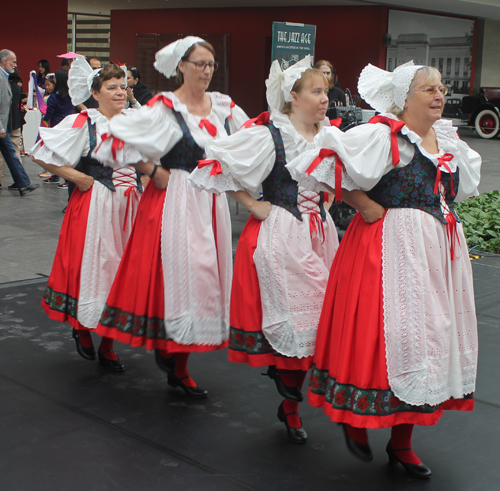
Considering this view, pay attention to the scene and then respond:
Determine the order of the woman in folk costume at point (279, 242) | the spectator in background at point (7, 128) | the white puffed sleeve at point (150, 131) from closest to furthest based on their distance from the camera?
the woman in folk costume at point (279, 242) < the white puffed sleeve at point (150, 131) < the spectator in background at point (7, 128)

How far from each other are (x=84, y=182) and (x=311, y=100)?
1329mm

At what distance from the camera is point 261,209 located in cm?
286

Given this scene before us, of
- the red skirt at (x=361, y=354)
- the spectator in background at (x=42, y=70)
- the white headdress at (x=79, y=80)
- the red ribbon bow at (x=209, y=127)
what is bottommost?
the red skirt at (x=361, y=354)

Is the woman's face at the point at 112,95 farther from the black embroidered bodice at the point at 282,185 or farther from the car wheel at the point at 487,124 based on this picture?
the car wheel at the point at 487,124

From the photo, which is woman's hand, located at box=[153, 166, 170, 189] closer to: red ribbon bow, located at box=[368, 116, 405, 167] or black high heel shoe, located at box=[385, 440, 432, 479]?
red ribbon bow, located at box=[368, 116, 405, 167]

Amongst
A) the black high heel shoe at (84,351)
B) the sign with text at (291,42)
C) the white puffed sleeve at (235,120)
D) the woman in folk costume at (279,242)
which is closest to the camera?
the woman in folk costume at (279,242)

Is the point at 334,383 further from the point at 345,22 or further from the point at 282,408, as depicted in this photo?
the point at 345,22

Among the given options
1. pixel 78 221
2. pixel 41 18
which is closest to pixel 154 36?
pixel 41 18

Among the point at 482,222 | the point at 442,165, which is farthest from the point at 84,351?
the point at 482,222

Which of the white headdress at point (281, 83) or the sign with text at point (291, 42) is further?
the sign with text at point (291, 42)

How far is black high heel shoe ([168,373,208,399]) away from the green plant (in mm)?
4108

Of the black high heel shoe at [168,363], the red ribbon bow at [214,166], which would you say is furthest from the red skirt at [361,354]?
the black high heel shoe at [168,363]

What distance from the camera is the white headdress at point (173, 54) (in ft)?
10.5

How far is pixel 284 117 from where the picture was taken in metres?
2.88
